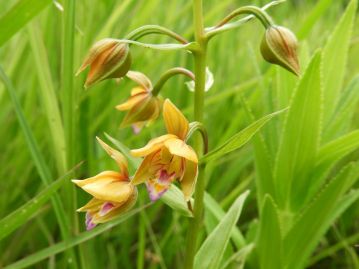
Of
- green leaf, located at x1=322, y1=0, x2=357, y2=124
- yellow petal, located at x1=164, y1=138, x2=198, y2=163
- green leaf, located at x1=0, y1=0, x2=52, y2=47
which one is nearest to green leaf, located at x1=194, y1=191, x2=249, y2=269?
yellow petal, located at x1=164, y1=138, x2=198, y2=163

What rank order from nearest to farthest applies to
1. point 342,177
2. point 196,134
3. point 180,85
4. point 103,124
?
point 196,134 < point 342,177 < point 103,124 < point 180,85

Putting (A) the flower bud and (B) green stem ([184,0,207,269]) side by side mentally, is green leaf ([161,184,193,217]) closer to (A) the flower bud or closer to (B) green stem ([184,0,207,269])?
(B) green stem ([184,0,207,269])

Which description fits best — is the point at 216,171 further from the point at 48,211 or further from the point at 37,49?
the point at 37,49

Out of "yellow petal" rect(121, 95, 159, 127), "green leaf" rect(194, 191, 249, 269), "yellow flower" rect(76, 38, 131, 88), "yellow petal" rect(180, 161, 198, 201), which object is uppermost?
"yellow flower" rect(76, 38, 131, 88)

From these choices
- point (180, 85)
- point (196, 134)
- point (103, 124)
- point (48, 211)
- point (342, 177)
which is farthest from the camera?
point (180, 85)

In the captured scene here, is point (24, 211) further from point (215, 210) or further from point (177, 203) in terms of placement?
point (215, 210)

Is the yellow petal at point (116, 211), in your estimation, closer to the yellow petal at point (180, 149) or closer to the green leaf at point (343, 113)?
the yellow petal at point (180, 149)

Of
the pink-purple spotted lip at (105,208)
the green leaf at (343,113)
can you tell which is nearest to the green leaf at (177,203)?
the pink-purple spotted lip at (105,208)

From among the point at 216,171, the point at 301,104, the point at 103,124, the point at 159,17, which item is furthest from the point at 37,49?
the point at 159,17
